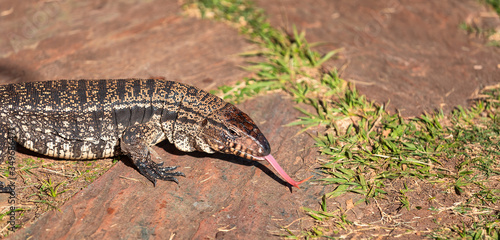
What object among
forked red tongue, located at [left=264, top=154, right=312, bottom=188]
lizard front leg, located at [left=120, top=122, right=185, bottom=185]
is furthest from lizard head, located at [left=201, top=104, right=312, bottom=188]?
lizard front leg, located at [left=120, top=122, right=185, bottom=185]

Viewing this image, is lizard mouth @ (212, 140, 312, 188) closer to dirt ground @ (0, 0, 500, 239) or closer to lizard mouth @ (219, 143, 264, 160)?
lizard mouth @ (219, 143, 264, 160)

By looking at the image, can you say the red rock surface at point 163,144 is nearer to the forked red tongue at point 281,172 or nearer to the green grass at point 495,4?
the forked red tongue at point 281,172

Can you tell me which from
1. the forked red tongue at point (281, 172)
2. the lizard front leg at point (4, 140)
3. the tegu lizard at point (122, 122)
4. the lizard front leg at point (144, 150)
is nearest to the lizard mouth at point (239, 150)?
the tegu lizard at point (122, 122)

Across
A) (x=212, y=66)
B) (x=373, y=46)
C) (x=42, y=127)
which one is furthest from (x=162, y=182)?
(x=373, y=46)

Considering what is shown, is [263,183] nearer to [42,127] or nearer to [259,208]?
[259,208]

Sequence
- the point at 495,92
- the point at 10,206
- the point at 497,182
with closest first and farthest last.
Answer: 1. the point at 10,206
2. the point at 497,182
3. the point at 495,92

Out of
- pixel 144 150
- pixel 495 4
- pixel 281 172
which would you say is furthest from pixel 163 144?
pixel 495 4

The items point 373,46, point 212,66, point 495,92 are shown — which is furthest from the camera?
point 373,46
